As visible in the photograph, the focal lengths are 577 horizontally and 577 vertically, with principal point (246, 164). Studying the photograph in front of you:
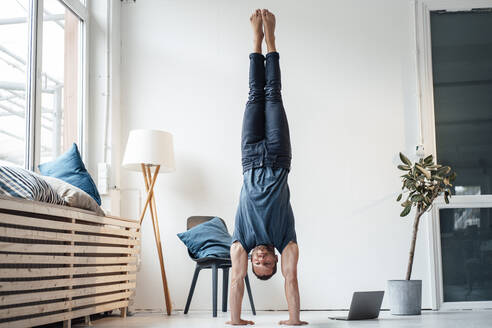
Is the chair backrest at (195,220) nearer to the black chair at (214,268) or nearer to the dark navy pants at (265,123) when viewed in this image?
the black chair at (214,268)

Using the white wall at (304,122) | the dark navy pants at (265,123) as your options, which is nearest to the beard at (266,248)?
the dark navy pants at (265,123)

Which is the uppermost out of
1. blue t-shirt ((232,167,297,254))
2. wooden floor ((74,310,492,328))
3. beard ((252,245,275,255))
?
blue t-shirt ((232,167,297,254))

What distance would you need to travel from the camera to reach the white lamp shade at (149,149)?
4781mm

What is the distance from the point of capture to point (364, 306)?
4.12 metres

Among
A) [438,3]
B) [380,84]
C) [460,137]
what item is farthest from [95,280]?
[438,3]

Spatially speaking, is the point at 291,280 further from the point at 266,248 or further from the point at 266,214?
the point at 266,214

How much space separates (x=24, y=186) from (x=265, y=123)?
1544 millimetres

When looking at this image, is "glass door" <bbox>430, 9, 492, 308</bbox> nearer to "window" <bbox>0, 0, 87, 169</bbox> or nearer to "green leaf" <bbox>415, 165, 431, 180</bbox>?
"green leaf" <bbox>415, 165, 431, 180</bbox>

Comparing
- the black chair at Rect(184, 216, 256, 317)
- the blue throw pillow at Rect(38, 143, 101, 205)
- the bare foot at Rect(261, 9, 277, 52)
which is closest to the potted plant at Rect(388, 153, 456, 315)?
the black chair at Rect(184, 216, 256, 317)

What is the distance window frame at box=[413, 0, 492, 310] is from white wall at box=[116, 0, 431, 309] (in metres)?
0.07

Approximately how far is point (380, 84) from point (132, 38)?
2.40 m

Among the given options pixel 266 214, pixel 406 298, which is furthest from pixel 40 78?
pixel 406 298

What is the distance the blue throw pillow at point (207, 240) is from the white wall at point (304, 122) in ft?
1.54

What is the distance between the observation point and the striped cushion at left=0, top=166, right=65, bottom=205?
285 centimetres
